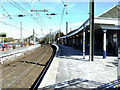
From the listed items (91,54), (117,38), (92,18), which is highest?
(92,18)

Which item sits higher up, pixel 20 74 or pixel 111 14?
pixel 111 14

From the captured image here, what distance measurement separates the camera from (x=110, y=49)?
49.8ft

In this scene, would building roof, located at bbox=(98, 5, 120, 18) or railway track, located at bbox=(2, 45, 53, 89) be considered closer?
railway track, located at bbox=(2, 45, 53, 89)

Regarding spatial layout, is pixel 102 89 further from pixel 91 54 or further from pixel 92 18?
pixel 92 18

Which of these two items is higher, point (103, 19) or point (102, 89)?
point (103, 19)

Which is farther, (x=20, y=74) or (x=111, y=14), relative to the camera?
(x=111, y=14)

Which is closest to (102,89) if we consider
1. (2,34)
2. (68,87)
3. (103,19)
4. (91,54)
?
(68,87)

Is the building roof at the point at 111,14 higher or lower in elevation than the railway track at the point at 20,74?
higher

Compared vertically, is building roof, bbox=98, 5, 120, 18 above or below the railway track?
above

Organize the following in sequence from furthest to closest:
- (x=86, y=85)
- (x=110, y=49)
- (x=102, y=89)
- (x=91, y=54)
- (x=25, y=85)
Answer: (x=110, y=49), (x=91, y=54), (x=25, y=85), (x=86, y=85), (x=102, y=89)

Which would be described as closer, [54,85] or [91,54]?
[54,85]

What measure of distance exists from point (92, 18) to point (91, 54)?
2.91 metres

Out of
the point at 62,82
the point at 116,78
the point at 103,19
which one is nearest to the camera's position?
the point at 62,82

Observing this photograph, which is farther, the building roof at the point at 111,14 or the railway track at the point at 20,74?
the building roof at the point at 111,14
